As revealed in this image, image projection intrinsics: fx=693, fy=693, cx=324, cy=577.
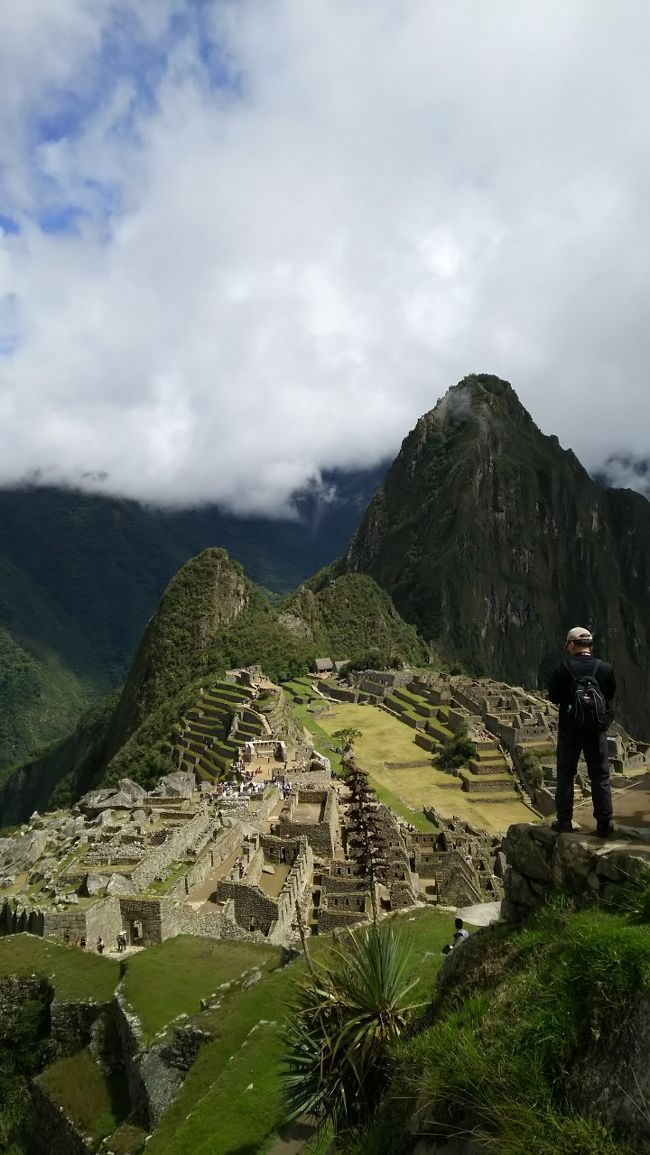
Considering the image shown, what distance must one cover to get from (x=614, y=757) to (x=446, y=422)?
5322 inches

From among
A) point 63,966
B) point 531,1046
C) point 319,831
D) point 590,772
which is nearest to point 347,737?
point 319,831

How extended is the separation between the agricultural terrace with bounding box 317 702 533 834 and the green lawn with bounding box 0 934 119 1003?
20.6 metres

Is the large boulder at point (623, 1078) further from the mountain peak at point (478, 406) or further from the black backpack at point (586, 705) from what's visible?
the mountain peak at point (478, 406)

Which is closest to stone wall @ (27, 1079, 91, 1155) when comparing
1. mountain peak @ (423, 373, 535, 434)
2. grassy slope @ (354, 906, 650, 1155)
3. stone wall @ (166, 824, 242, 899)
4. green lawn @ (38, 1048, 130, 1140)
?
green lawn @ (38, 1048, 130, 1140)

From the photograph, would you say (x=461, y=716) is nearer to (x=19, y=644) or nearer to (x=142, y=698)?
(x=142, y=698)

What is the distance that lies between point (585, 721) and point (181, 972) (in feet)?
31.8

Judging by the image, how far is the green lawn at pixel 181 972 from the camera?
10.7 metres

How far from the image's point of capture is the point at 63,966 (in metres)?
12.5

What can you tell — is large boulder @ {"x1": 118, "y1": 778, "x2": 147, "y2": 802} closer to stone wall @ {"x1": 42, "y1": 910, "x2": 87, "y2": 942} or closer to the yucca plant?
stone wall @ {"x1": 42, "y1": 910, "x2": 87, "y2": 942}

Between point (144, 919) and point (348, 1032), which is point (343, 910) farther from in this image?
point (348, 1032)

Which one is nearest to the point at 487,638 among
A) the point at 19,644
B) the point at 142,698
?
the point at 142,698

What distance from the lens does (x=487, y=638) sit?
138m

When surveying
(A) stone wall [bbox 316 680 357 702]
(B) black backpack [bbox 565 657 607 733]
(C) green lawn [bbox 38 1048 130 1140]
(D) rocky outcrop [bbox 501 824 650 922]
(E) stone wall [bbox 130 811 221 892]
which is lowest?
(C) green lawn [bbox 38 1048 130 1140]

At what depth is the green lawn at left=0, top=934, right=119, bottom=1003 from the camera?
1176cm
